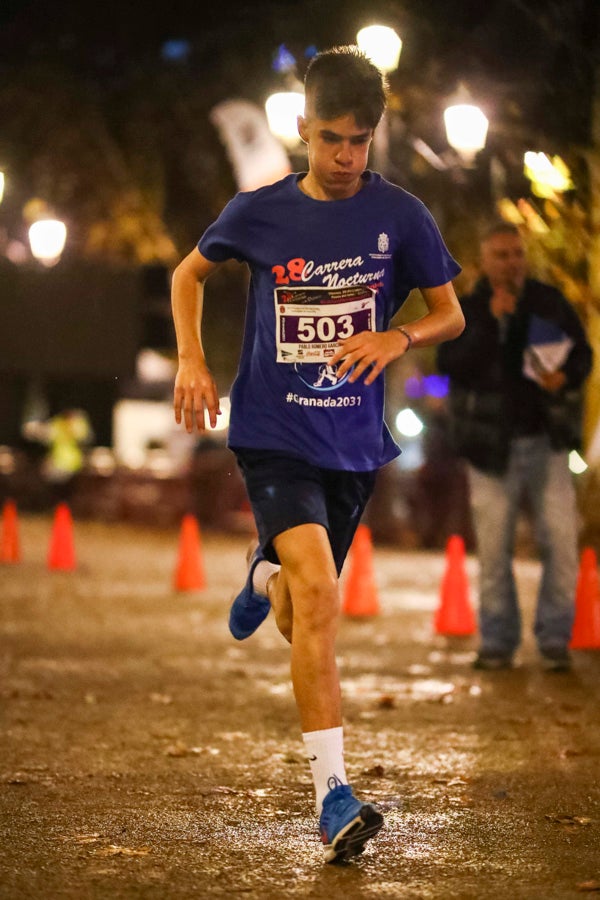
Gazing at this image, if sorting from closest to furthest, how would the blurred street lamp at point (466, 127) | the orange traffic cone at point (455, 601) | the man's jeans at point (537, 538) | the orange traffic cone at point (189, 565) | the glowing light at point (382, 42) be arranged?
the man's jeans at point (537, 538), the orange traffic cone at point (455, 601), the orange traffic cone at point (189, 565), the blurred street lamp at point (466, 127), the glowing light at point (382, 42)

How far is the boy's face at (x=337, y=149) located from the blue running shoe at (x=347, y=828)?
6.13ft

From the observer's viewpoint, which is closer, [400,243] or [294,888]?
[294,888]

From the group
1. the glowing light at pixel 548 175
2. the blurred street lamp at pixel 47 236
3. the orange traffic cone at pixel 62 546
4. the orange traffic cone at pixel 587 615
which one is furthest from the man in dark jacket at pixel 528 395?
the blurred street lamp at pixel 47 236

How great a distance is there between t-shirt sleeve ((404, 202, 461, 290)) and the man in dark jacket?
332 centimetres

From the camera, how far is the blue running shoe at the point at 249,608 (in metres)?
4.94

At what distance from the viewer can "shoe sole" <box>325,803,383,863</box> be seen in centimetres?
408

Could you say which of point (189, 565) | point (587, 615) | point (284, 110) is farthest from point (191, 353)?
point (284, 110)

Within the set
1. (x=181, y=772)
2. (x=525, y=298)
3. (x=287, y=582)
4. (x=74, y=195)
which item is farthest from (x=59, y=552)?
(x=74, y=195)

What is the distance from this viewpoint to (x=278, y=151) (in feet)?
68.3

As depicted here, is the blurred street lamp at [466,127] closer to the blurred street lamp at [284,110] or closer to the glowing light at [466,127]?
the glowing light at [466,127]

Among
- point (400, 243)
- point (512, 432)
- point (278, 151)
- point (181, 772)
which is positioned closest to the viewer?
point (400, 243)

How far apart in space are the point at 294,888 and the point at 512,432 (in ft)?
15.2

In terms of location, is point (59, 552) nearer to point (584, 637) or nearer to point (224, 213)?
point (584, 637)

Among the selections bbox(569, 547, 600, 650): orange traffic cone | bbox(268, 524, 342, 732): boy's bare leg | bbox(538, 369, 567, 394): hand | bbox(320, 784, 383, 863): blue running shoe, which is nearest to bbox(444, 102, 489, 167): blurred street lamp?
bbox(569, 547, 600, 650): orange traffic cone
